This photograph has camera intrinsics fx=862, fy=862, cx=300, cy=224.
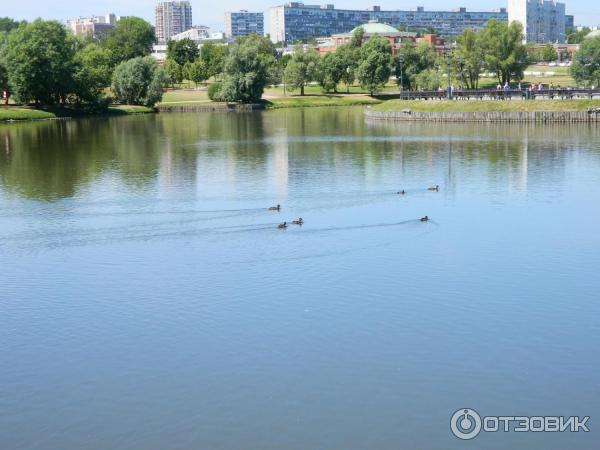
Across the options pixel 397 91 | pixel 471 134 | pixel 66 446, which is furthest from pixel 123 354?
pixel 397 91

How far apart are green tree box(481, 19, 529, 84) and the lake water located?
3023 inches

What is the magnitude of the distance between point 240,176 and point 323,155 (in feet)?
39.1

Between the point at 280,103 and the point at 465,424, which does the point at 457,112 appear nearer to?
the point at 280,103

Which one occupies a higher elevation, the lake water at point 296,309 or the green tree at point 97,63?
the green tree at point 97,63

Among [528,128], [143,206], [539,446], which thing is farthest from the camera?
[528,128]

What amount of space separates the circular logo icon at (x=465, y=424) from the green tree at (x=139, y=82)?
10542cm

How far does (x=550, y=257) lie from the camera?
1150 inches

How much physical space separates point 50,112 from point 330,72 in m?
51.8

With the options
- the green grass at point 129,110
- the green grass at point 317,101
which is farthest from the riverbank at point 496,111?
the green grass at point 129,110

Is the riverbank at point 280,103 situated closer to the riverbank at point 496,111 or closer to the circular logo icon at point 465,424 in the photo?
the riverbank at point 496,111

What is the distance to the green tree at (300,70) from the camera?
138250mm

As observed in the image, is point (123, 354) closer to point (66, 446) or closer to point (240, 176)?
point (66, 446)

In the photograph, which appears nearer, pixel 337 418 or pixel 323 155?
pixel 337 418

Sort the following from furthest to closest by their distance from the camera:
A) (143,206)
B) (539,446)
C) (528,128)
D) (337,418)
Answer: (528,128), (143,206), (337,418), (539,446)
